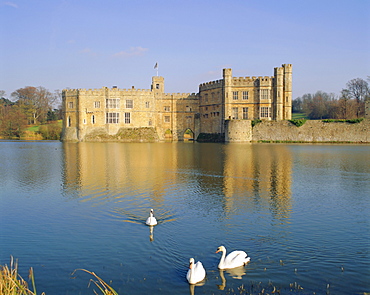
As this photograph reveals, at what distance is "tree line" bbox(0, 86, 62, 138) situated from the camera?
7006 cm

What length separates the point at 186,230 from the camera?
1030 cm

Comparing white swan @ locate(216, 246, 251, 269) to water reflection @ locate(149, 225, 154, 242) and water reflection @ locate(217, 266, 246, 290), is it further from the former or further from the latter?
water reflection @ locate(149, 225, 154, 242)

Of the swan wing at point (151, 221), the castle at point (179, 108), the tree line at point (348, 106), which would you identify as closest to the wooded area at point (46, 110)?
the tree line at point (348, 106)

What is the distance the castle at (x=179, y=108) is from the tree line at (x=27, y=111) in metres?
20.3

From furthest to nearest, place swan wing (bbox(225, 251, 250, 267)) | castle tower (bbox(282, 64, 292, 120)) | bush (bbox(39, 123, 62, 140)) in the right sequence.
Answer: bush (bbox(39, 123, 62, 140)) < castle tower (bbox(282, 64, 292, 120)) < swan wing (bbox(225, 251, 250, 267))

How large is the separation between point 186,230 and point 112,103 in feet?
151

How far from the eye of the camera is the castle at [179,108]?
49.1 meters

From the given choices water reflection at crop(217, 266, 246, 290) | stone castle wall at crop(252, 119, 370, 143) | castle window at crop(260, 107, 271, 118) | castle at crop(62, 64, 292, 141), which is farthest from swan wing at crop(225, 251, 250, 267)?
castle window at crop(260, 107, 271, 118)

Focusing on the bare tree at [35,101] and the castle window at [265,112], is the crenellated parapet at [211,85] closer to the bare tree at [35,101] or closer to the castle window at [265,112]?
the castle window at [265,112]

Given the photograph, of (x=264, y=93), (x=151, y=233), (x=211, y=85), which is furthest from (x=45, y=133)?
(x=151, y=233)

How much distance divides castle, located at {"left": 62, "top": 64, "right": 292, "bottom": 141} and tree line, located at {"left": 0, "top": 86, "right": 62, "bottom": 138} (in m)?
20.3

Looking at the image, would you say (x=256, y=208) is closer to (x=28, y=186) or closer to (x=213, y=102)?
(x=28, y=186)

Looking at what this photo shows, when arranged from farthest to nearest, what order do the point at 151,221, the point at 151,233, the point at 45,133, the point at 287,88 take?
1. the point at 45,133
2. the point at 287,88
3. the point at 151,221
4. the point at 151,233

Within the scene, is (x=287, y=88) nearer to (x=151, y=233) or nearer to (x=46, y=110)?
(x=151, y=233)
